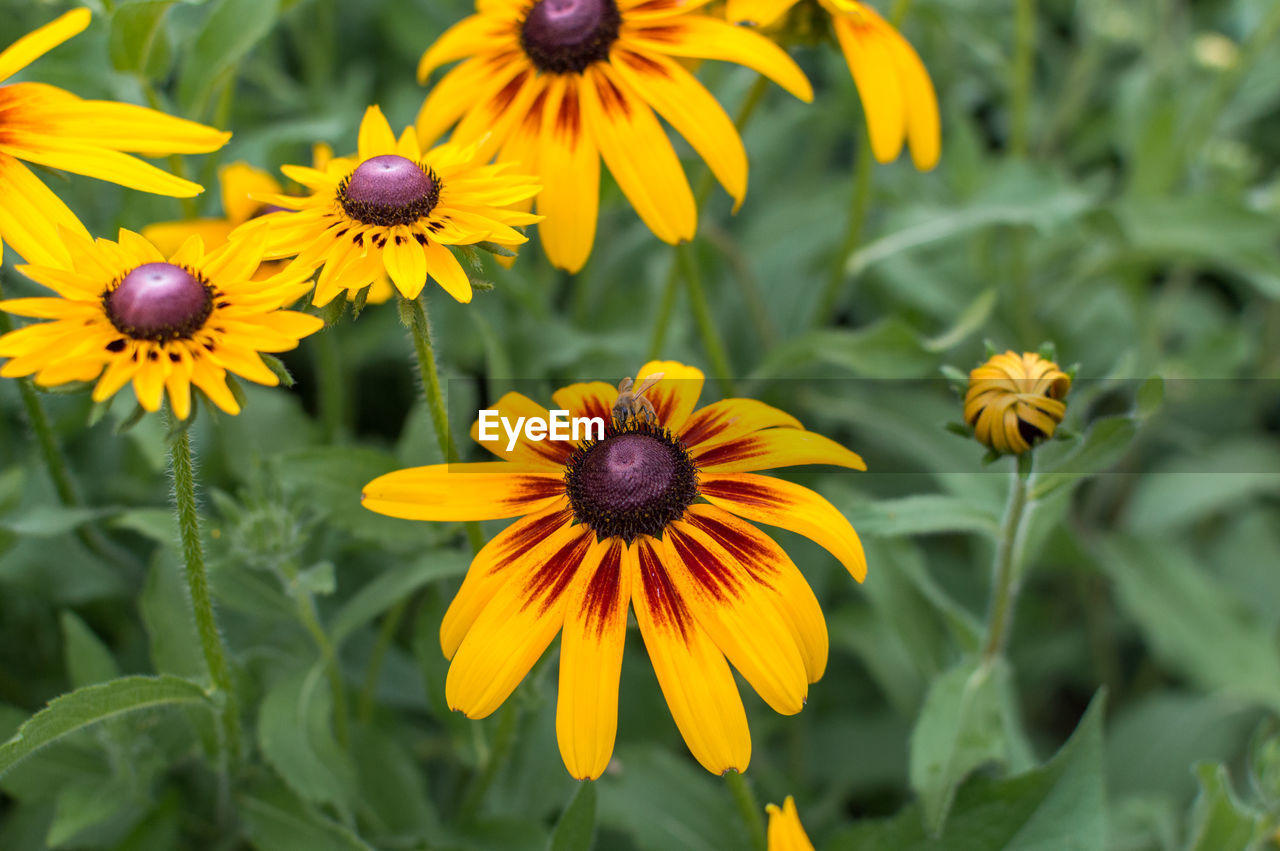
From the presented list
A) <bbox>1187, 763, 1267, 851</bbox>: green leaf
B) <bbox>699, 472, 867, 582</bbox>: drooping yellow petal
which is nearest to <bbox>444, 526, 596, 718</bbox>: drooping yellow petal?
<bbox>699, 472, 867, 582</bbox>: drooping yellow petal

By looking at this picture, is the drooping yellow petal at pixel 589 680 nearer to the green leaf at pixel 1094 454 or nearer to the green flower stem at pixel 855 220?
the green leaf at pixel 1094 454

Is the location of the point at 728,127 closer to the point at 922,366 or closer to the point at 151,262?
the point at 922,366

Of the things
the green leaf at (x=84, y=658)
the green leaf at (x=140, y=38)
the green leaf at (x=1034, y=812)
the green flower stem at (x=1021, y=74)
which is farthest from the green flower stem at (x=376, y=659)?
the green flower stem at (x=1021, y=74)

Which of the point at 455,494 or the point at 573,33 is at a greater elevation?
the point at 573,33

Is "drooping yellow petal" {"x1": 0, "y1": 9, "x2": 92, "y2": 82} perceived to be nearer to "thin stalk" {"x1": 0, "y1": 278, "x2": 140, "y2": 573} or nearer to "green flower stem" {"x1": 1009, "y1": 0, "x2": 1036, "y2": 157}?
"thin stalk" {"x1": 0, "y1": 278, "x2": 140, "y2": 573}

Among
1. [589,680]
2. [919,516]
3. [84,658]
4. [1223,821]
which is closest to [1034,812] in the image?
[1223,821]

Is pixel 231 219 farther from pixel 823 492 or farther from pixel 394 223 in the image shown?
pixel 823 492
